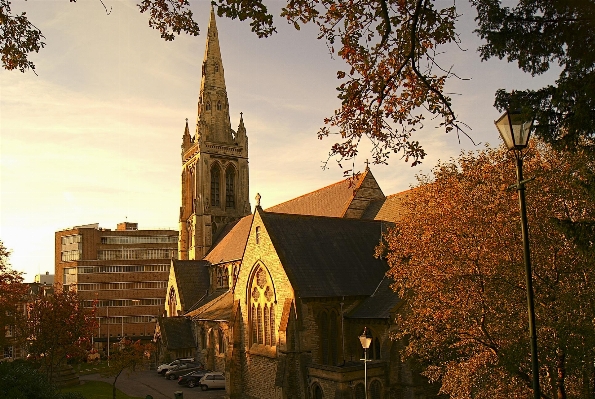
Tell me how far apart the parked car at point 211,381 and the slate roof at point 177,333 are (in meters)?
9.57

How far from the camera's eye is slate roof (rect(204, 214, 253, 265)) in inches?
1823

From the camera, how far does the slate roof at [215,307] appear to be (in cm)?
3997

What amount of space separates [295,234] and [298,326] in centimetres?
610

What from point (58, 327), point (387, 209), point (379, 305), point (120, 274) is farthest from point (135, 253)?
point (379, 305)

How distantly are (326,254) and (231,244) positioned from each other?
62.9ft

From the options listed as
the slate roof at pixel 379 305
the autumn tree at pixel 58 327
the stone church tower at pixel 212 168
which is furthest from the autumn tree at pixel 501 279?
the stone church tower at pixel 212 168

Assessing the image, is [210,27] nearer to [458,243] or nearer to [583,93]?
[458,243]

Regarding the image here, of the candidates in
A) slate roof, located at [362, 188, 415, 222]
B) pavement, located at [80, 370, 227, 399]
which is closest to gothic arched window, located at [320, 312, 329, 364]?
pavement, located at [80, 370, 227, 399]

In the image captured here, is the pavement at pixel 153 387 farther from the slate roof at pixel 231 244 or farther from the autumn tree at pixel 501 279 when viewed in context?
the autumn tree at pixel 501 279

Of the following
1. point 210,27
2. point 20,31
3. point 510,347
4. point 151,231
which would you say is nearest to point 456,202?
point 510,347

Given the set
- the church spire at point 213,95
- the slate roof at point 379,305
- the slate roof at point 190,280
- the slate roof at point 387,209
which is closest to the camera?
the slate roof at point 379,305

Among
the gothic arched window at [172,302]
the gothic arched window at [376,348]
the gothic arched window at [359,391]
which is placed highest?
the gothic arched window at [172,302]

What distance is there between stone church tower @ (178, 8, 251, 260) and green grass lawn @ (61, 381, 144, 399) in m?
17.8

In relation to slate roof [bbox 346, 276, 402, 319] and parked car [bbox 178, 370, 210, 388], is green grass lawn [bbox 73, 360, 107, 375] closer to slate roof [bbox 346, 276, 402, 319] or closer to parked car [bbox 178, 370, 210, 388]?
parked car [bbox 178, 370, 210, 388]
